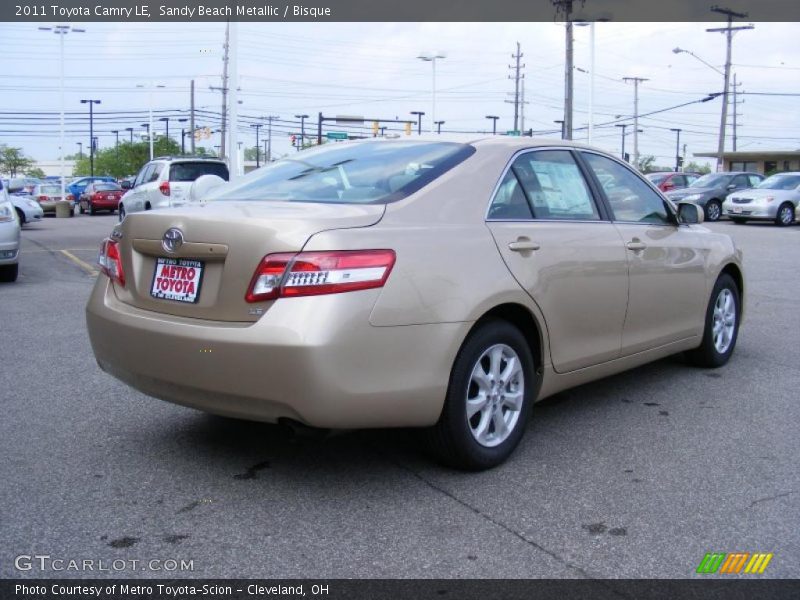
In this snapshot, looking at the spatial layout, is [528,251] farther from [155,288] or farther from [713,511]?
[155,288]

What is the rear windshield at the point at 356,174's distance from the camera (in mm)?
4047

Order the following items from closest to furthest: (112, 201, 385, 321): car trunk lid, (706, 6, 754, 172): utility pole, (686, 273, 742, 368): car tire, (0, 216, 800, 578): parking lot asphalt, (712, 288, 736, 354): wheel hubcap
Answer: (0, 216, 800, 578): parking lot asphalt
(112, 201, 385, 321): car trunk lid
(686, 273, 742, 368): car tire
(712, 288, 736, 354): wheel hubcap
(706, 6, 754, 172): utility pole

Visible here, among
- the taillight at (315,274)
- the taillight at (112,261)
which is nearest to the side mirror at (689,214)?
the taillight at (315,274)

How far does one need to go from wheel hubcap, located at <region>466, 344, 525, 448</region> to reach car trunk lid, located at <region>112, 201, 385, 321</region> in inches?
34.7

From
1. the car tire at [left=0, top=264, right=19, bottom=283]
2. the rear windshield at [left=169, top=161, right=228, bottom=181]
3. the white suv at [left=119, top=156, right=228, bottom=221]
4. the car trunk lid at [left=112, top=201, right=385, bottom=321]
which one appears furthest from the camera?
the rear windshield at [left=169, top=161, right=228, bottom=181]

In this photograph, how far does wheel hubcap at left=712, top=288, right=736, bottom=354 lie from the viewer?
6.11 m

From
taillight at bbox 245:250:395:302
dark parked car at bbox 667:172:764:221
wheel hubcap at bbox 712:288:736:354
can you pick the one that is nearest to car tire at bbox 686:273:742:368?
wheel hubcap at bbox 712:288:736:354

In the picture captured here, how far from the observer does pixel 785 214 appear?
2430cm

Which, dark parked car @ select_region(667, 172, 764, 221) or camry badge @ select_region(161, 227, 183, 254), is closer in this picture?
camry badge @ select_region(161, 227, 183, 254)

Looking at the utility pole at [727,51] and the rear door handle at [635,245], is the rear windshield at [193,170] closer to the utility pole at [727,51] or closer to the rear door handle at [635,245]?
the rear door handle at [635,245]

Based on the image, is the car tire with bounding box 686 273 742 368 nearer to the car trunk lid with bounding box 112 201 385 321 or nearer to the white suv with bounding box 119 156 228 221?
the car trunk lid with bounding box 112 201 385 321

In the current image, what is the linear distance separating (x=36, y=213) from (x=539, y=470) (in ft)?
84.4

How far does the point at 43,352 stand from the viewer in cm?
652

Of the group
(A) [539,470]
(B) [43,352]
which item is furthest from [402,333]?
(B) [43,352]
